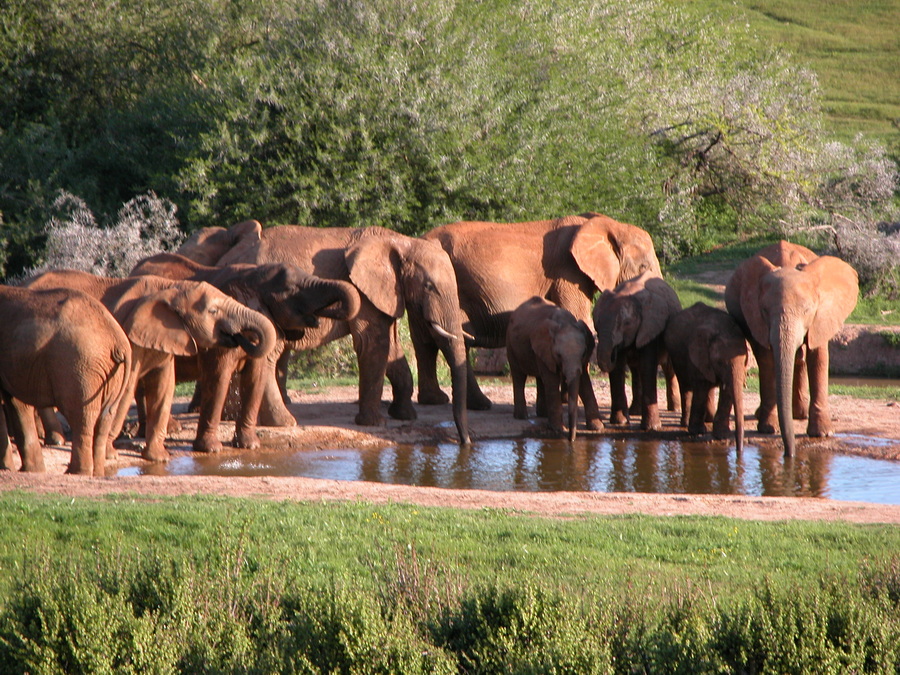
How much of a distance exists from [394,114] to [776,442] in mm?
11690

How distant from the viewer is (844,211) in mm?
32562

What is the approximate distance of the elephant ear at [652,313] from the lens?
49.5ft

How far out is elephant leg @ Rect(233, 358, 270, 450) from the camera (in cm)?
1331

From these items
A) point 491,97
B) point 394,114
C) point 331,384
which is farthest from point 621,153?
point 331,384

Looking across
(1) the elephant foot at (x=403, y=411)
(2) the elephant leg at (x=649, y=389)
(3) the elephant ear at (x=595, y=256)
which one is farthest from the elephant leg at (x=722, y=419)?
(1) the elephant foot at (x=403, y=411)

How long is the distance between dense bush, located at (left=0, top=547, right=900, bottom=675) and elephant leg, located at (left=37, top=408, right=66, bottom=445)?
7221 mm

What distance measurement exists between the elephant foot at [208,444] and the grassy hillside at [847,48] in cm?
3942

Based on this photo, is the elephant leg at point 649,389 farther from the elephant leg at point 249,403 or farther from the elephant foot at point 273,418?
the elephant leg at point 249,403

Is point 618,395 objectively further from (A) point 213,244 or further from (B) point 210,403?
(A) point 213,244

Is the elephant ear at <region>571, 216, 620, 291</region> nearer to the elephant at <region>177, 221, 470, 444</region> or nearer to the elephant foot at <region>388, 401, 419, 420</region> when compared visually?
the elephant at <region>177, 221, 470, 444</region>

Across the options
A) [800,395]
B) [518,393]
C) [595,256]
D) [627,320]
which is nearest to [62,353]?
[518,393]

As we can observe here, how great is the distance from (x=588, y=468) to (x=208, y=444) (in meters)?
4.20

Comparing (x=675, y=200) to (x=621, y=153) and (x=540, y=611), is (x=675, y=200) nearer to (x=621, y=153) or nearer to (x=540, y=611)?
(x=621, y=153)

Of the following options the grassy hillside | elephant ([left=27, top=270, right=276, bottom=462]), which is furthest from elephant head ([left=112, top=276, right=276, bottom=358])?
the grassy hillside
